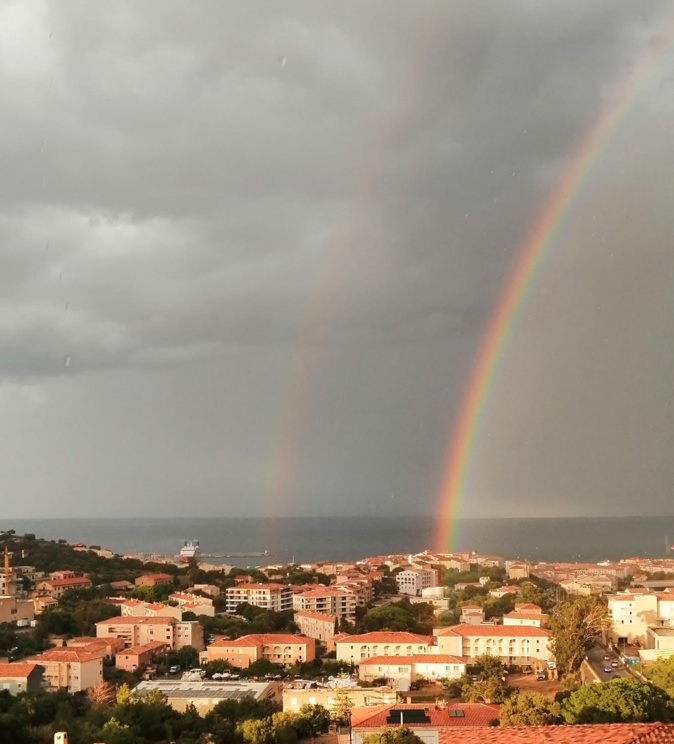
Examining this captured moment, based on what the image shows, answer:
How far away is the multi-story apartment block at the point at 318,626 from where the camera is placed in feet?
86.6

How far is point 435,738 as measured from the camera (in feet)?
38.3

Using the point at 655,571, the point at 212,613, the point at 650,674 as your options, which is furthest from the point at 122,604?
the point at 655,571

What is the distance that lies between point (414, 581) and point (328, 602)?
11.5m

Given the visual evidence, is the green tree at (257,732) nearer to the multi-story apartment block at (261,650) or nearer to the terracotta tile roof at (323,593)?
the multi-story apartment block at (261,650)

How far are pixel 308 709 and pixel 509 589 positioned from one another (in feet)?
72.1

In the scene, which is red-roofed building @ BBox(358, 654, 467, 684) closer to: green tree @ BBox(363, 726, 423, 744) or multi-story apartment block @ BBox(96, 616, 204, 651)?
multi-story apartment block @ BBox(96, 616, 204, 651)

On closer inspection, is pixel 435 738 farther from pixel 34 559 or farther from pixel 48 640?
pixel 34 559

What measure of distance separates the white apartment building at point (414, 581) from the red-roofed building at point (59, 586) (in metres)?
16.0

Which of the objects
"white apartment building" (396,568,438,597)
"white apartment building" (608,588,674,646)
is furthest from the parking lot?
"white apartment building" (396,568,438,597)

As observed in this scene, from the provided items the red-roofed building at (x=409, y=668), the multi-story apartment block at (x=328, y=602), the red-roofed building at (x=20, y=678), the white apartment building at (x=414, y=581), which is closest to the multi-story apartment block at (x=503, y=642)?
the red-roofed building at (x=409, y=668)

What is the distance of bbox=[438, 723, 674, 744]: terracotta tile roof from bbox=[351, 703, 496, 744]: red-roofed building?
3.52 meters

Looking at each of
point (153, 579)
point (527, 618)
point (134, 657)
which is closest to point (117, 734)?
point (134, 657)

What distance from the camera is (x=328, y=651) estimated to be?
82.1 ft

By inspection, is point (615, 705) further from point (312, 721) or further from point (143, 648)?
point (143, 648)
